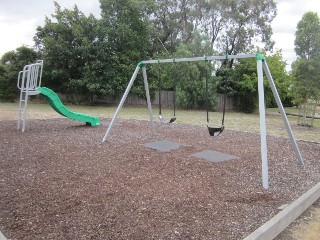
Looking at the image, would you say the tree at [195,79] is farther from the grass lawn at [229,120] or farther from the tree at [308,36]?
the tree at [308,36]

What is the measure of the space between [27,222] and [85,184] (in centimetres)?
122

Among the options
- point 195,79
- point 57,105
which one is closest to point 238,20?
point 195,79

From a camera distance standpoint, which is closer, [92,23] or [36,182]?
[36,182]

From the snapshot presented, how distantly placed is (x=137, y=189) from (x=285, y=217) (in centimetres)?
184

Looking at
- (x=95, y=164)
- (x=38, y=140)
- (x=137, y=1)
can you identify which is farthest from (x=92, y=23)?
(x=95, y=164)

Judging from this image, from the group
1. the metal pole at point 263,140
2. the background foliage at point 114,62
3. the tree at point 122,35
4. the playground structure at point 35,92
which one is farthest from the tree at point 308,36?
the tree at point 122,35

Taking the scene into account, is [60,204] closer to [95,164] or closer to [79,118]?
[95,164]

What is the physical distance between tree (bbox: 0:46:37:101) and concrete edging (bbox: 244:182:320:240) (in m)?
22.1

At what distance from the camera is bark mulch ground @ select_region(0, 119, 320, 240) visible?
295 cm

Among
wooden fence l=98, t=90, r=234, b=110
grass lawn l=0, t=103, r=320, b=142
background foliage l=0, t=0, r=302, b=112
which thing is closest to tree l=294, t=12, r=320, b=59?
grass lawn l=0, t=103, r=320, b=142

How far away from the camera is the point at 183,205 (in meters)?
3.52

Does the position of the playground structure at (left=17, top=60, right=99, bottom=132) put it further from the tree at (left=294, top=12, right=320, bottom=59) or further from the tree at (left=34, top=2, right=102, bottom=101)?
the tree at (left=34, top=2, right=102, bottom=101)

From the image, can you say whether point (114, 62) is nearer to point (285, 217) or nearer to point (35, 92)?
point (35, 92)

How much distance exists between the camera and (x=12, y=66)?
71.3 feet
